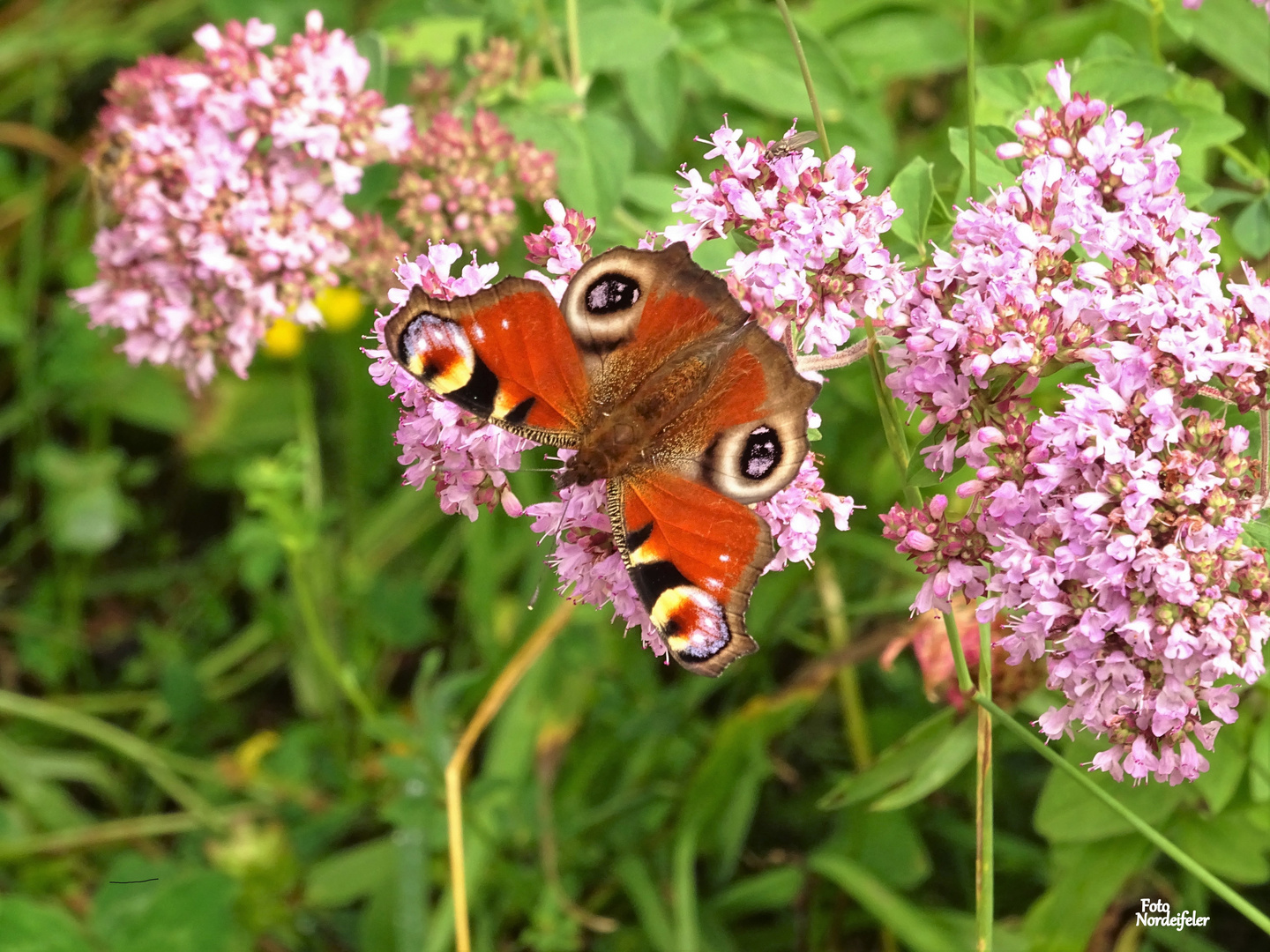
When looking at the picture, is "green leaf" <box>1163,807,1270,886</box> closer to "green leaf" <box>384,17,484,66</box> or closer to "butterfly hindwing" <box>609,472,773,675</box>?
"butterfly hindwing" <box>609,472,773,675</box>

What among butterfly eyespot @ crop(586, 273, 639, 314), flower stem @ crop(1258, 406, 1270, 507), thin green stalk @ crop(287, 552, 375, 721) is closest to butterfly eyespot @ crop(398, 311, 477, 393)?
butterfly eyespot @ crop(586, 273, 639, 314)

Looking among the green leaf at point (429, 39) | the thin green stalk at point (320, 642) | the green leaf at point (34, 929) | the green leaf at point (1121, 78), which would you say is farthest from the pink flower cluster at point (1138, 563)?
the green leaf at point (34, 929)

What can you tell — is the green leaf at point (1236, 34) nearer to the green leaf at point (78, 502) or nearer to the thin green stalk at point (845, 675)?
the thin green stalk at point (845, 675)

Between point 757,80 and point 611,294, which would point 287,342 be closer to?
point 757,80

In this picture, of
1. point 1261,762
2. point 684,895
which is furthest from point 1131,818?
point 684,895

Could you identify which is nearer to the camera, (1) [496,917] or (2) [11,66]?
(1) [496,917]

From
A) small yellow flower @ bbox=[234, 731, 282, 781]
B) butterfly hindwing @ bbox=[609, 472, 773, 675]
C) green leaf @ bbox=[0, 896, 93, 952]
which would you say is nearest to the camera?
butterfly hindwing @ bbox=[609, 472, 773, 675]

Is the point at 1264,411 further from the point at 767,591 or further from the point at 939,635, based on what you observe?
the point at 767,591

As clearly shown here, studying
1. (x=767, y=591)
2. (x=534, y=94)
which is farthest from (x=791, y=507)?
(x=767, y=591)
